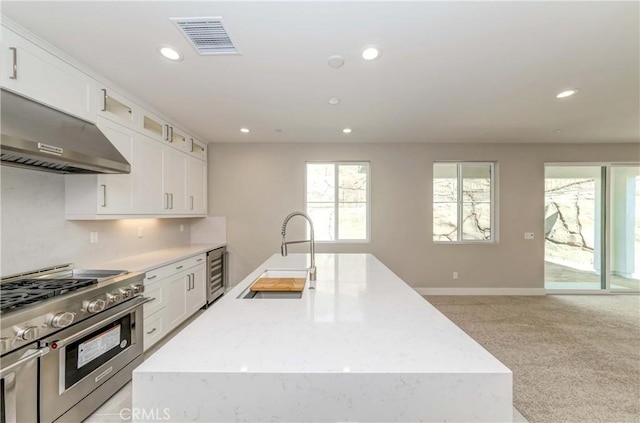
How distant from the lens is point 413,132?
3.95m

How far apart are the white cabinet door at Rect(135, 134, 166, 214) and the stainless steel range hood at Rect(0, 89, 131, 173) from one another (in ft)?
2.09

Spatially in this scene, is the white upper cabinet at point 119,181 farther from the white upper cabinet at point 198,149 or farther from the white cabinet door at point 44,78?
the white upper cabinet at point 198,149

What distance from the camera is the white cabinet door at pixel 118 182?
7.64 feet

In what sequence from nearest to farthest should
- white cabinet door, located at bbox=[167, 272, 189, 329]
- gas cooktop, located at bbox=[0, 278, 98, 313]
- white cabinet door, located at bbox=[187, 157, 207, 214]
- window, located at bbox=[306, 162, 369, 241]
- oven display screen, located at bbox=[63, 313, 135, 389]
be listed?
gas cooktop, located at bbox=[0, 278, 98, 313] < oven display screen, located at bbox=[63, 313, 135, 389] < white cabinet door, located at bbox=[167, 272, 189, 329] < white cabinet door, located at bbox=[187, 157, 207, 214] < window, located at bbox=[306, 162, 369, 241]

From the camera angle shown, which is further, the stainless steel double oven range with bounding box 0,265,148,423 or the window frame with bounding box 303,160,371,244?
the window frame with bounding box 303,160,371,244

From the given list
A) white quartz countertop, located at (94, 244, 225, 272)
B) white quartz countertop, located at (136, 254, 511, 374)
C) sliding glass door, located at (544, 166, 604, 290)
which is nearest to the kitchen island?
white quartz countertop, located at (136, 254, 511, 374)

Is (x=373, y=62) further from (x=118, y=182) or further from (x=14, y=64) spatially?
(x=118, y=182)

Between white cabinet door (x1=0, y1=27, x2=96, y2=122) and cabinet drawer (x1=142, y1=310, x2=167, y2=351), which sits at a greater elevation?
white cabinet door (x1=0, y1=27, x2=96, y2=122)

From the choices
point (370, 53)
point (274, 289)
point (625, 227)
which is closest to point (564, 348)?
point (274, 289)

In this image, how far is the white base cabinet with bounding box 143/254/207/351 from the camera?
8.51 feet

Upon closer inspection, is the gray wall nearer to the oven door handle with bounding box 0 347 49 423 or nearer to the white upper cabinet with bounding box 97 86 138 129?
the white upper cabinet with bounding box 97 86 138 129

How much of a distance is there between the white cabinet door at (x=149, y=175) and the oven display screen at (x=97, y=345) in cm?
127

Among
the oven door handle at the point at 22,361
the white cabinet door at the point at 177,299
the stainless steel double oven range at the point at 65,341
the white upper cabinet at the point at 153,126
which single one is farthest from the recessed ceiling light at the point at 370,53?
the white cabinet door at the point at 177,299

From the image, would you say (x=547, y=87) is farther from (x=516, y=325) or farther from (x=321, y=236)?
(x=321, y=236)
